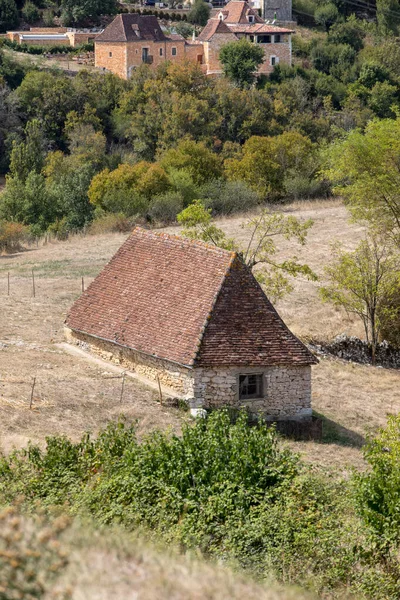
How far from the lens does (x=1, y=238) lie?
42562 mm

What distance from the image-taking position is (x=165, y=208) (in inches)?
1877

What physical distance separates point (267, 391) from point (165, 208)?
26.6 meters

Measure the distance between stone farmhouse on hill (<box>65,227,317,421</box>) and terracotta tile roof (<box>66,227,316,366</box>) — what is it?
3 centimetres

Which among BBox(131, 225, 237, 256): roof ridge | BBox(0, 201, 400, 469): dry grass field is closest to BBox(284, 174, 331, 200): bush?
BBox(0, 201, 400, 469): dry grass field

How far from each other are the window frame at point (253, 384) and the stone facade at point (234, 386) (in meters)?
0.05

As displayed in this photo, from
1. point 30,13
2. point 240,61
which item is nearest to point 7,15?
point 30,13

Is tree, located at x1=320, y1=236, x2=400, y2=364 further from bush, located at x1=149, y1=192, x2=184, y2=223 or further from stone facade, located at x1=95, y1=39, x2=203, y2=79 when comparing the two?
stone facade, located at x1=95, y1=39, x2=203, y2=79

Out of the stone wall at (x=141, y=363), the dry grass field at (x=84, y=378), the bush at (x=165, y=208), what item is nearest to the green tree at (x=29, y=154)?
the bush at (x=165, y=208)

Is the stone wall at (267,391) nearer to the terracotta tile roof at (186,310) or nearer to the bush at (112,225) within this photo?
the terracotta tile roof at (186,310)

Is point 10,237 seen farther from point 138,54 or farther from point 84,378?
point 138,54

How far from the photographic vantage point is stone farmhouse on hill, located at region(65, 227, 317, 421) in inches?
857

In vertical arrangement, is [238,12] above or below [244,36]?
above

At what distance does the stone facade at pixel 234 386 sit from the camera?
21641 millimetres

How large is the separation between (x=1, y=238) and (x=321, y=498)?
29.6 meters
